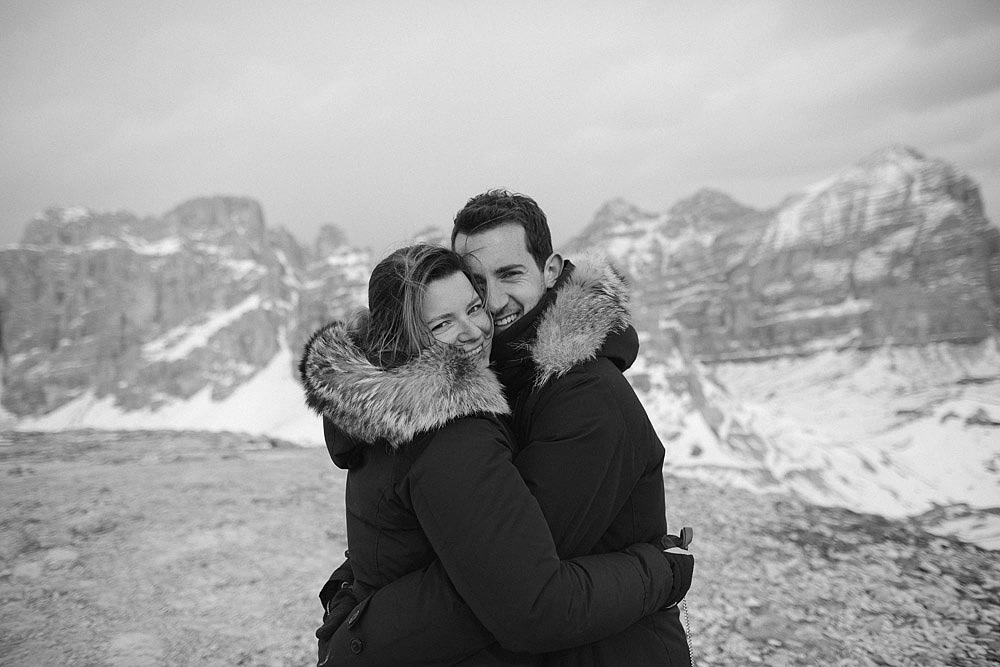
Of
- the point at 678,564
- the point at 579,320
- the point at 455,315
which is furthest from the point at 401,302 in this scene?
the point at 678,564

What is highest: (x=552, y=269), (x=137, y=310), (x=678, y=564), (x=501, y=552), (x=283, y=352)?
(x=552, y=269)

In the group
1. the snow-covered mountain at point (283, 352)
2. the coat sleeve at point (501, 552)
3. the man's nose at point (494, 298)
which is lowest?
the snow-covered mountain at point (283, 352)

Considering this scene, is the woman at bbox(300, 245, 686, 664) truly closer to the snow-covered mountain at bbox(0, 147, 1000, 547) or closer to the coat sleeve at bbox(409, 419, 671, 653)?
the coat sleeve at bbox(409, 419, 671, 653)

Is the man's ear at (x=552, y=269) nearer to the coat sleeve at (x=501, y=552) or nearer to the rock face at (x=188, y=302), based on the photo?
the coat sleeve at (x=501, y=552)

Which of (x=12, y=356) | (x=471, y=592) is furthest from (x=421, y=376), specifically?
(x=12, y=356)

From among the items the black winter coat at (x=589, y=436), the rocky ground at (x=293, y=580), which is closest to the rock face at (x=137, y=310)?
the rocky ground at (x=293, y=580)

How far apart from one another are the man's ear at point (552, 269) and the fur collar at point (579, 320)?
26cm

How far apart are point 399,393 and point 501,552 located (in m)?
0.78

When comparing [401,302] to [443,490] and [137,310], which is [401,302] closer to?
[443,490]

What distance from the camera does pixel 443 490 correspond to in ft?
7.27

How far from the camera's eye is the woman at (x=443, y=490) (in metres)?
2.19

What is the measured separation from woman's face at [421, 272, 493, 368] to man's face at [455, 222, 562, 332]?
359 millimetres

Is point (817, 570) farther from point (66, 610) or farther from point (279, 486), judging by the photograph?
point (279, 486)

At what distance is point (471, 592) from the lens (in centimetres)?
223
